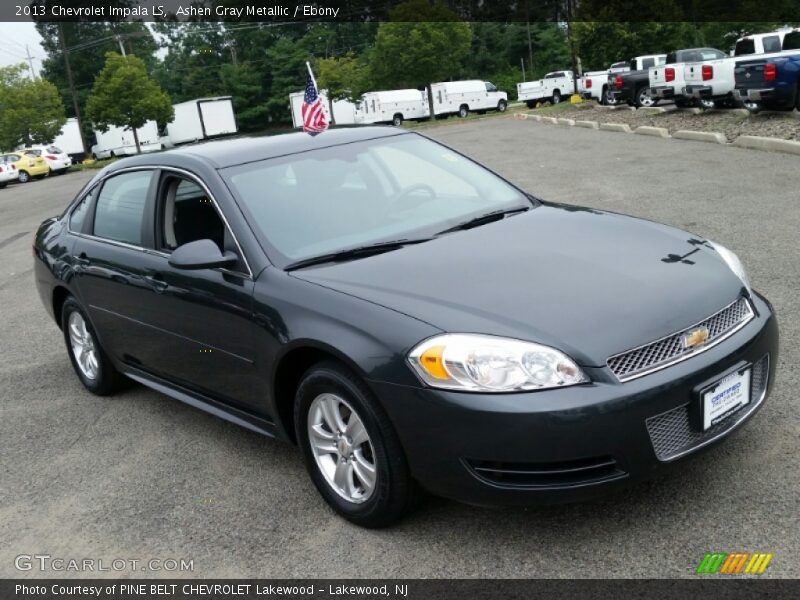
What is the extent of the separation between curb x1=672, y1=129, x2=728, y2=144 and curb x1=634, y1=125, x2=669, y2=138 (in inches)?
15.8

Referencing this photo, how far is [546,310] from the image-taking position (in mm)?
3191

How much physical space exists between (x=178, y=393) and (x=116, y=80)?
46826mm

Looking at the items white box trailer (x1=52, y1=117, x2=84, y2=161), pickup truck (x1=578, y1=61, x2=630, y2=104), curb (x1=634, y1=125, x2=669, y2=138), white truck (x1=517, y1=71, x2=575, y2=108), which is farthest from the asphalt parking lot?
white box trailer (x1=52, y1=117, x2=84, y2=161)

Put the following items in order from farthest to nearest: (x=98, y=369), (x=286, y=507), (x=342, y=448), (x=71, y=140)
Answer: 1. (x=71, y=140)
2. (x=98, y=369)
3. (x=286, y=507)
4. (x=342, y=448)

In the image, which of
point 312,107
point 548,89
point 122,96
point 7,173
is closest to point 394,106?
point 548,89

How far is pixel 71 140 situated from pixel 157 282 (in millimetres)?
60423

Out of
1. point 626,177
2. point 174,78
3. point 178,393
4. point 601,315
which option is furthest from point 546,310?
point 174,78

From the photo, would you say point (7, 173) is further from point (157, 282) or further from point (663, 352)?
point (663, 352)

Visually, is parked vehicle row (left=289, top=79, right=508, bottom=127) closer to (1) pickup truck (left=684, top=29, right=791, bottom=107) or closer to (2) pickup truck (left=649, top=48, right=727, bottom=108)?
(2) pickup truck (left=649, top=48, right=727, bottom=108)

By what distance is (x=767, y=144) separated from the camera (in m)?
13.6

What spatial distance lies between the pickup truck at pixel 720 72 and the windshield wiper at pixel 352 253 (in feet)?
56.9

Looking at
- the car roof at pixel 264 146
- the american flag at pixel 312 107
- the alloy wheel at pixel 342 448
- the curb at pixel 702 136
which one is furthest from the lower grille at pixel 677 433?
the american flag at pixel 312 107

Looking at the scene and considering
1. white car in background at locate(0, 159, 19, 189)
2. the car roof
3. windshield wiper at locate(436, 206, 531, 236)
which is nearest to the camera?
windshield wiper at locate(436, 206, 531, 236)

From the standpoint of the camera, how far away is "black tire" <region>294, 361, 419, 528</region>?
10.7 feet
